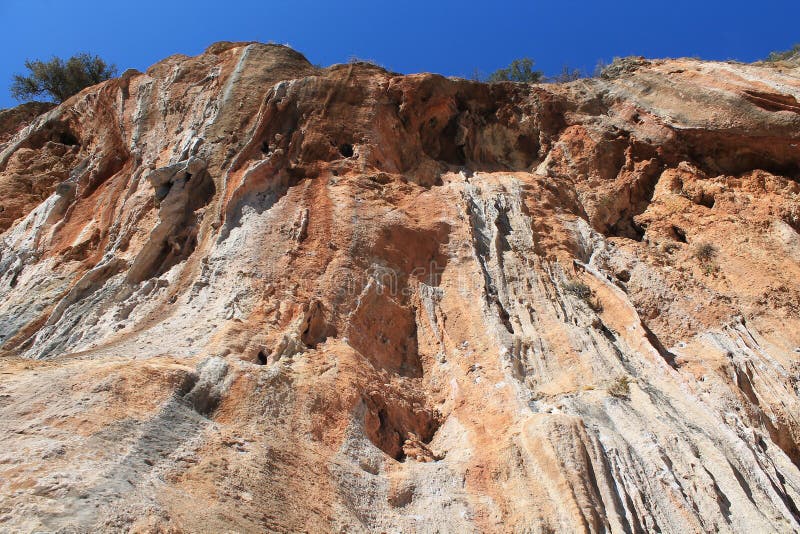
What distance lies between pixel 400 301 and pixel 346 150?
4.10 m

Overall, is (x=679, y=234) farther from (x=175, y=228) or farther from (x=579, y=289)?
(x=175, y=228)

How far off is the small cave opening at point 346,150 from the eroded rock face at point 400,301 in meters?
0.18

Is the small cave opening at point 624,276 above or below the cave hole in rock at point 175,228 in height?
below

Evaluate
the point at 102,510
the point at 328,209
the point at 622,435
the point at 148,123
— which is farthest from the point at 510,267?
the point at 148,123

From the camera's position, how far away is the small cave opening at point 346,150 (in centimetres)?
1269

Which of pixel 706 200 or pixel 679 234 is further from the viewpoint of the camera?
pixel 706 200

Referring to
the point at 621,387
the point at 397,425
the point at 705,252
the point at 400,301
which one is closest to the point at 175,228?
the point at 400,301

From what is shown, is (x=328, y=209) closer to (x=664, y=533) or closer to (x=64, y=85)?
(x=664, y=533)

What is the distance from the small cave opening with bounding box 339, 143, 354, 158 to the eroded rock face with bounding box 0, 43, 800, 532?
184 mm

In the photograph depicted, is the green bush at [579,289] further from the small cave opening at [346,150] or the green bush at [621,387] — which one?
the small cave opening at [346,150]

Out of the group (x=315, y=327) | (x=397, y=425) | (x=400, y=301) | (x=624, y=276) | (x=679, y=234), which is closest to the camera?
(x=397, y=425)

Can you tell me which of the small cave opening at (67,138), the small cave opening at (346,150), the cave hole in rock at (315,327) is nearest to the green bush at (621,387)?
the cave hole in rock at (315,327)

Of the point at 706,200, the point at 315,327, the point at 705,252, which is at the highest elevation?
the point at 706,200

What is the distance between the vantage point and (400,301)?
9898 mm
